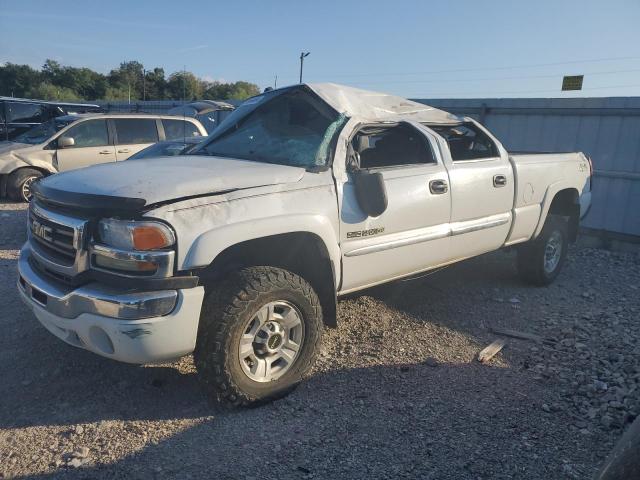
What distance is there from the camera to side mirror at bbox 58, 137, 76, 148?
963cm

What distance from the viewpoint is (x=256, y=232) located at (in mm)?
2906

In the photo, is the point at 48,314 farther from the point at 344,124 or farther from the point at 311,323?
the point at 344,124

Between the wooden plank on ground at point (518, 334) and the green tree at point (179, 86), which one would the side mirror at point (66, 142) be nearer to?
the wooden plank on ground at point (518, 334)

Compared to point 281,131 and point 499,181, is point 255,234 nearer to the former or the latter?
point 281,131

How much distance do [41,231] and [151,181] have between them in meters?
0.83

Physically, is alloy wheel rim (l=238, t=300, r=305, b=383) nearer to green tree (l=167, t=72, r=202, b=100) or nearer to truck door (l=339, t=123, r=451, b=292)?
truck door (l=339, t=123, r=451, b=292)

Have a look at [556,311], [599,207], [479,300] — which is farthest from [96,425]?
[599,207]

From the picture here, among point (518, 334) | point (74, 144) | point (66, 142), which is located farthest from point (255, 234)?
point (74, 144)

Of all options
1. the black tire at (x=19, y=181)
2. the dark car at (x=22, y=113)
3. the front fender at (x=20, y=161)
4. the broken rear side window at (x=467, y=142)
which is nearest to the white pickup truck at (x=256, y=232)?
the broken rear side window at (x=467, y=142)

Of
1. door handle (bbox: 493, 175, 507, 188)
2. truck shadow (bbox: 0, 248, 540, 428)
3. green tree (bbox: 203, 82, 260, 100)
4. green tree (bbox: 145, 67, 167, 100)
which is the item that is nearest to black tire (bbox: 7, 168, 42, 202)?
truck shadow (bbox: 0, 248, 540, 428)

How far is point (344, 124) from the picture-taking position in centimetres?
369

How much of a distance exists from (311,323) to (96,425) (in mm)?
1387

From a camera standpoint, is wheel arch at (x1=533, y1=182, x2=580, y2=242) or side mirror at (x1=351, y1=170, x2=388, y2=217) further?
wheel arch at (x1=533, y1=182, x2=580, y2=242)

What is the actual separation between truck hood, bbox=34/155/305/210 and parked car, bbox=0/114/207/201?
7.30 metres
